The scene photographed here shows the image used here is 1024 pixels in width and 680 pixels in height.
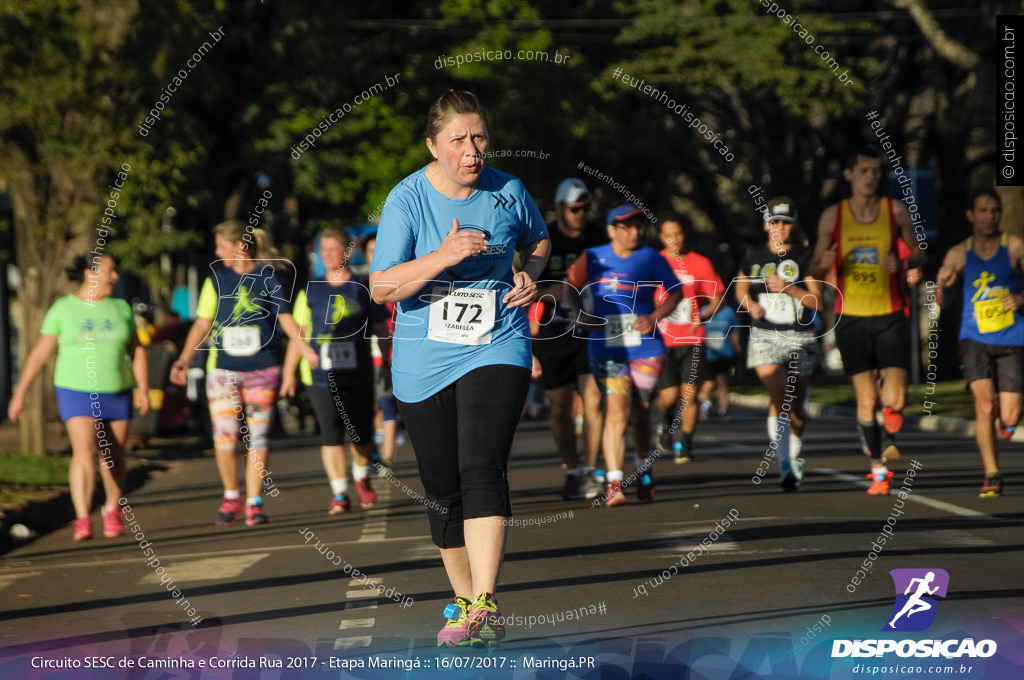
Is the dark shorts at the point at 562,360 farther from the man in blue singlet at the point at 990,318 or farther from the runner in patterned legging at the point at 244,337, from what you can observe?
the man in blue singlet at the point at 990,318

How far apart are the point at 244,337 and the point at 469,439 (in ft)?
16.3

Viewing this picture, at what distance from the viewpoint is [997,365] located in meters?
10.3

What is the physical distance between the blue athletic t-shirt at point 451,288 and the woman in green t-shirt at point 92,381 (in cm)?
490

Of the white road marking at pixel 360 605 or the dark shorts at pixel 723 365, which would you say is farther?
the dark shorts at pixel 723 365

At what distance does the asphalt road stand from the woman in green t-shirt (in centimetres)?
51

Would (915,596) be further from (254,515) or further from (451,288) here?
(254,515)

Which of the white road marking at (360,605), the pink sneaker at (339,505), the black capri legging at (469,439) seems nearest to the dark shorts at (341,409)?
the pink sneaker at (339,505)

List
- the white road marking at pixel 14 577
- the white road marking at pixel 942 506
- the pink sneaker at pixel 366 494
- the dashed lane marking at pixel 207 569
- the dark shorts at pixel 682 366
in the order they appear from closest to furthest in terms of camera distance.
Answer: the dashed lane marking at pixel 207 569 < the white road marking at pixel 14 577 < the white road marking at pixel 942 506 < the pink sneaker at pixel 366 494 < the dark shorts at pixel 682 366

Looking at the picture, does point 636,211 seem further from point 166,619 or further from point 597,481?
point 166,619

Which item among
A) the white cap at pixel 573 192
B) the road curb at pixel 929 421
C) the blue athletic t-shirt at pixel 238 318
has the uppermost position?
the white cap at pixel 573 192

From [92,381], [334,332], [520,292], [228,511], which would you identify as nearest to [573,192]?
[334,332]

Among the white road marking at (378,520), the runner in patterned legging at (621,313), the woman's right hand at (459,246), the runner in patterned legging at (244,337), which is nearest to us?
the woman's right hand at (459,246)

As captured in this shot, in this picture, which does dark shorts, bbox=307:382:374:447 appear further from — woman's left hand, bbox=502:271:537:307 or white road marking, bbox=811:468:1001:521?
woman's left hand, bbox=502:271:537:307

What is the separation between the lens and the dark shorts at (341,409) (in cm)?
1077
